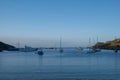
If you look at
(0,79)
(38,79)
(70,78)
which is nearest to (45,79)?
(38,79)

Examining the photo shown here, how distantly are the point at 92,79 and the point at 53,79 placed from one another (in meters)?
5.30

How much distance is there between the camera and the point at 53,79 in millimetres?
39906

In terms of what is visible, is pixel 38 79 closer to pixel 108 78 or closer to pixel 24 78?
pixel 24 78

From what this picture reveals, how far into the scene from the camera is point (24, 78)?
41.0 metres

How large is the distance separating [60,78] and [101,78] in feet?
18.6

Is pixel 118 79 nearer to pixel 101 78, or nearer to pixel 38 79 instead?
pixel 101 78

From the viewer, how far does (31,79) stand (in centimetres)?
4016

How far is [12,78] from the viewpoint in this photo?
134 ft

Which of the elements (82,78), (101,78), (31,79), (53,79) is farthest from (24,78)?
(101,78)

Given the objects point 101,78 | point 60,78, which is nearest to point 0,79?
point 60,78

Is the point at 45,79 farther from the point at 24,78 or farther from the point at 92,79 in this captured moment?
the point at 92,79

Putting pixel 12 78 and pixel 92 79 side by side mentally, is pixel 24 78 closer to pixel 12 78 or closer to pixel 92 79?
pixel 12 78

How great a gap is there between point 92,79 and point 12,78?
1115cm

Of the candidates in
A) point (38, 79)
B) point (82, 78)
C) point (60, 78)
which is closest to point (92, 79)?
point (82, 78)
